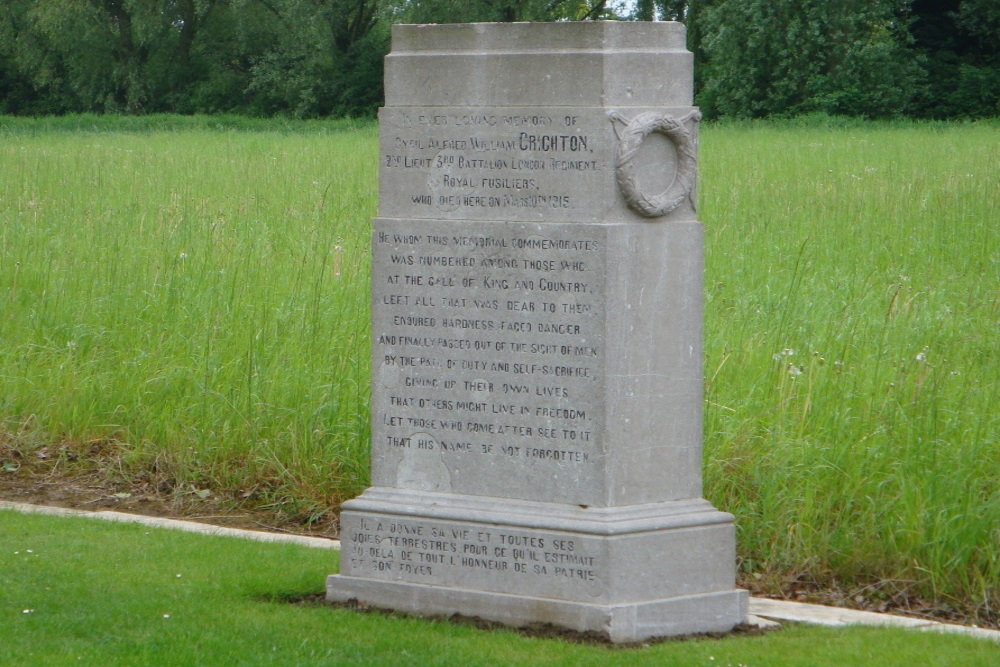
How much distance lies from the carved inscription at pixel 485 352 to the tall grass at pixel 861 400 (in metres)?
1.42

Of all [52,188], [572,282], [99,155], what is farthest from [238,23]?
[572,282]

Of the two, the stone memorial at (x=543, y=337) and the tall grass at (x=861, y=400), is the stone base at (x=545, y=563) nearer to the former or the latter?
the stone memorial at (x=543, y=337)

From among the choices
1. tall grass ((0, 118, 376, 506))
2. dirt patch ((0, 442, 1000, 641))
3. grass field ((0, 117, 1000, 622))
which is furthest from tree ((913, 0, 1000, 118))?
dirt patch ((0, 442, 1000, 641))

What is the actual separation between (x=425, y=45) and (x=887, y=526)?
2.59m

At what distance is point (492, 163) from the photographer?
15.5 ft

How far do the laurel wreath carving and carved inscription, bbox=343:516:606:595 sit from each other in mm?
1122

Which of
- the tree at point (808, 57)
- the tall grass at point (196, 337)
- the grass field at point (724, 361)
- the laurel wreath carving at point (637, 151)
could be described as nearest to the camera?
the laurel wreath carving at point (637, 151)

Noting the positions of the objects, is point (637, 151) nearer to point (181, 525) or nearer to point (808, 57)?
point (181, 525)

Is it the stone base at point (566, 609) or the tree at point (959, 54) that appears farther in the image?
the tree at point (959, 54)

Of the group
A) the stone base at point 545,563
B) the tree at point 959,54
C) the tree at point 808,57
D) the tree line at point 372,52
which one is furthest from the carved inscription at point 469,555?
the tree at point 959,54

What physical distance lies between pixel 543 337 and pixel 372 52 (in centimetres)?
4740

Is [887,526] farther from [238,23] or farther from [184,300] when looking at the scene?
[238,23]

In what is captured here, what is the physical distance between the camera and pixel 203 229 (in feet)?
38.1

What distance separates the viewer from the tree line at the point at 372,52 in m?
40.0
